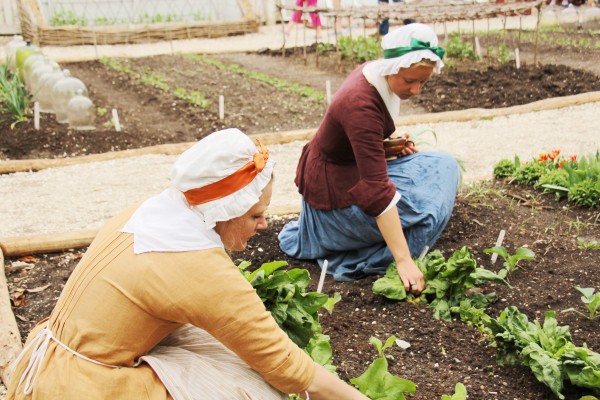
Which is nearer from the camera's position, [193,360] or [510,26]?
[193,360]

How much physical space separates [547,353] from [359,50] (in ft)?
23.8

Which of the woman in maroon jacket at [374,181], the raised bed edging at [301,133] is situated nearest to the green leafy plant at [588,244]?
the woman in maroon jacket at [374,181]

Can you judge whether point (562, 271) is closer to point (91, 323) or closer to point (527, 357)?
point (527, 357)

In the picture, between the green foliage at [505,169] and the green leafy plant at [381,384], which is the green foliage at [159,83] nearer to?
the green foliage at [505,169]

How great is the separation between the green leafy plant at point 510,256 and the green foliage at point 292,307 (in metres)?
1.00

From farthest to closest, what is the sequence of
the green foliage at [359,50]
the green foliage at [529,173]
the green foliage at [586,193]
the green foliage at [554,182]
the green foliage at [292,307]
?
the green foliage at [359,50] < the green foliage at [529,173] < the green foliage at [554,182] < the green foliage at [586,193] < the green foliage at [292,307]

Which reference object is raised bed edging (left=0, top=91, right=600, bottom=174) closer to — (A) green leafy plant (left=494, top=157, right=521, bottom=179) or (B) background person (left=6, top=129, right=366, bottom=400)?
(A) green leafy plant (left=494, top=157, right=521, bottom=179)

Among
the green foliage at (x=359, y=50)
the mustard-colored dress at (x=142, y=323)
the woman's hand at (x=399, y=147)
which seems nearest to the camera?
the mustard-colored dress at (x=142, y=323)

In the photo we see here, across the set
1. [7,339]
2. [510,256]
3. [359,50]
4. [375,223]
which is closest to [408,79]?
[375,223]

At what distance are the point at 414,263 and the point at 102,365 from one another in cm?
166

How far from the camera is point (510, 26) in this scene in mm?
12648

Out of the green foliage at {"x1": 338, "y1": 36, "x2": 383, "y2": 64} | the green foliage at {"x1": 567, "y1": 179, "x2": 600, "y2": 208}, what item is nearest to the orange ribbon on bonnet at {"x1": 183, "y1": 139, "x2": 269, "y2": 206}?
the green foliage at {"x1": 567, "y1": 179, "x2": 600, "y2": 208}

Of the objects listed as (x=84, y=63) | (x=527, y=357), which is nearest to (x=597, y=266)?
(x=527, y=357)

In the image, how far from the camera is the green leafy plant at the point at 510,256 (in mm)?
3271
